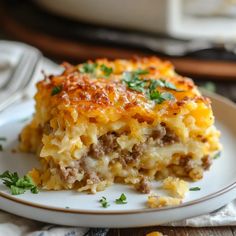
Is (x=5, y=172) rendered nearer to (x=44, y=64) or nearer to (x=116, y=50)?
(x=44, y=64)

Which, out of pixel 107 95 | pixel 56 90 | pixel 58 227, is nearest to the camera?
pixel 58 227

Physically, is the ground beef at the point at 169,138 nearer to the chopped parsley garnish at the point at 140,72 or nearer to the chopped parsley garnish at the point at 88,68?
the chopped parsley garnish at the point at 140,72

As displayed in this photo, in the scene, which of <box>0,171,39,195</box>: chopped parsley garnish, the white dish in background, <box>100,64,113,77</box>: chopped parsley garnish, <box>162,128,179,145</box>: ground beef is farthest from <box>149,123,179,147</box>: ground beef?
the white dish in background

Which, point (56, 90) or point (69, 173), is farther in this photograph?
point (56, 90)

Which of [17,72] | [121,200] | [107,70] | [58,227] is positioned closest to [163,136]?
[121,200]

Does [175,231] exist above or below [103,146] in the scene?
below

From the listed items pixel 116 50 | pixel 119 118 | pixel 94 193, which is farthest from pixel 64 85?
pixel 116 50

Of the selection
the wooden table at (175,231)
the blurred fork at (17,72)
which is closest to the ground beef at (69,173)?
the wooden table at (175,231)

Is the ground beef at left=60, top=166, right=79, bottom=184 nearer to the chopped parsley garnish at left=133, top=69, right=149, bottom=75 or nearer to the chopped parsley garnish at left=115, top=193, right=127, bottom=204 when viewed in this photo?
the chopped parsley garnish at left=115, top=193, right=127, bottom=204

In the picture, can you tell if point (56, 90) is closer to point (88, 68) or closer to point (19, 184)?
point (88, 68)
